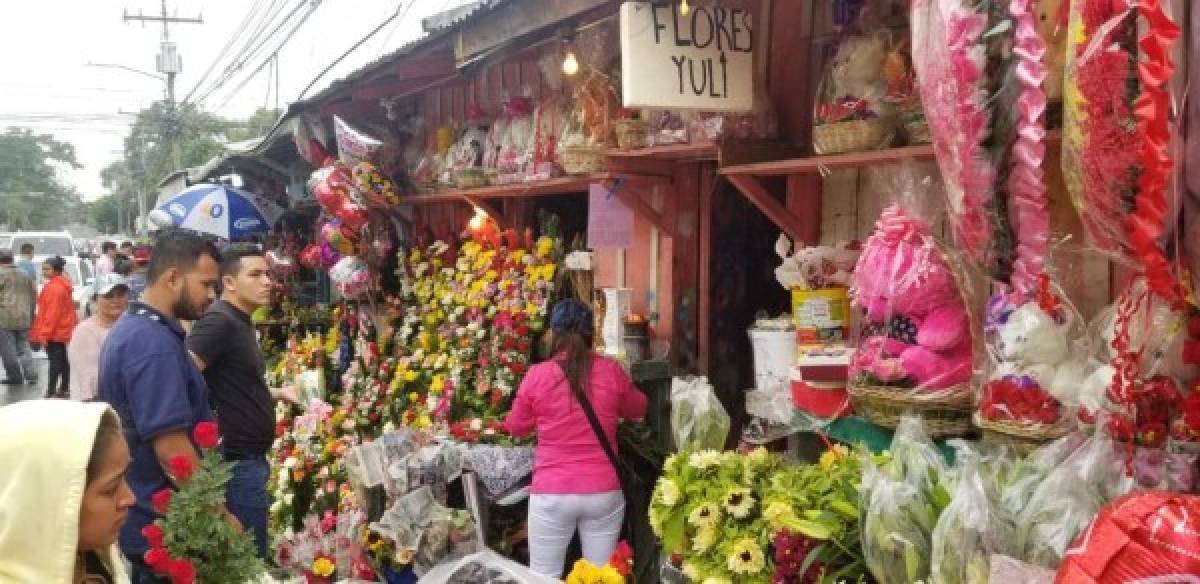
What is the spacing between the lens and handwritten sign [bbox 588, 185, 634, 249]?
5.48 meters

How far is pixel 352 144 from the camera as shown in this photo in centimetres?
828

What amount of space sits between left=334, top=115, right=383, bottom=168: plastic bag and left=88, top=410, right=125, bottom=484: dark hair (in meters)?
6.33

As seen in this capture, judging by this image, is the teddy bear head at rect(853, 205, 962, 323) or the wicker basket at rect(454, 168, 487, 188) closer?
the teddy bear head at rect(853, 205, 962, 323)

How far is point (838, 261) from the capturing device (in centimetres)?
382

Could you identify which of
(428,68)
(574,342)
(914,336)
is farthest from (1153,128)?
(428,68)

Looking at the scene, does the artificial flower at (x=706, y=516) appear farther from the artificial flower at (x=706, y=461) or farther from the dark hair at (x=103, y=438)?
the dark hair at (x=103, y=438)

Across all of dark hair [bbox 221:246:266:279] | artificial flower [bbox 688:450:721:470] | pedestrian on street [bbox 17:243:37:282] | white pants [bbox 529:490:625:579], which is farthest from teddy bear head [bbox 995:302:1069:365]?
pedestrian on street [bbox 17:243:37:282]

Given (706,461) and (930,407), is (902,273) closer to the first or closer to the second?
(930,407)

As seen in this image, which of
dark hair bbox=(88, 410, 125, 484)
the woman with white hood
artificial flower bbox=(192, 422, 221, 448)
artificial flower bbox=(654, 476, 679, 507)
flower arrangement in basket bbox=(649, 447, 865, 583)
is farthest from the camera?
artificial flower bbox=(654, 476, 679, 507)

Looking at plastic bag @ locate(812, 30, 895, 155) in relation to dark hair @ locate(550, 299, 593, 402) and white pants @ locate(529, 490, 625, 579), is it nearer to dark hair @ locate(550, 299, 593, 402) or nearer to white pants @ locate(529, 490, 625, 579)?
dark hair @ locate(550, 299, 593, 402)

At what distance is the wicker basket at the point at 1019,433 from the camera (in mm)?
2562

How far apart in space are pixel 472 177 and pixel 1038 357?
525 centimetres

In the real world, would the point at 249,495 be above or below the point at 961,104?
below

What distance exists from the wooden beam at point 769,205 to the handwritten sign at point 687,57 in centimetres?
35
